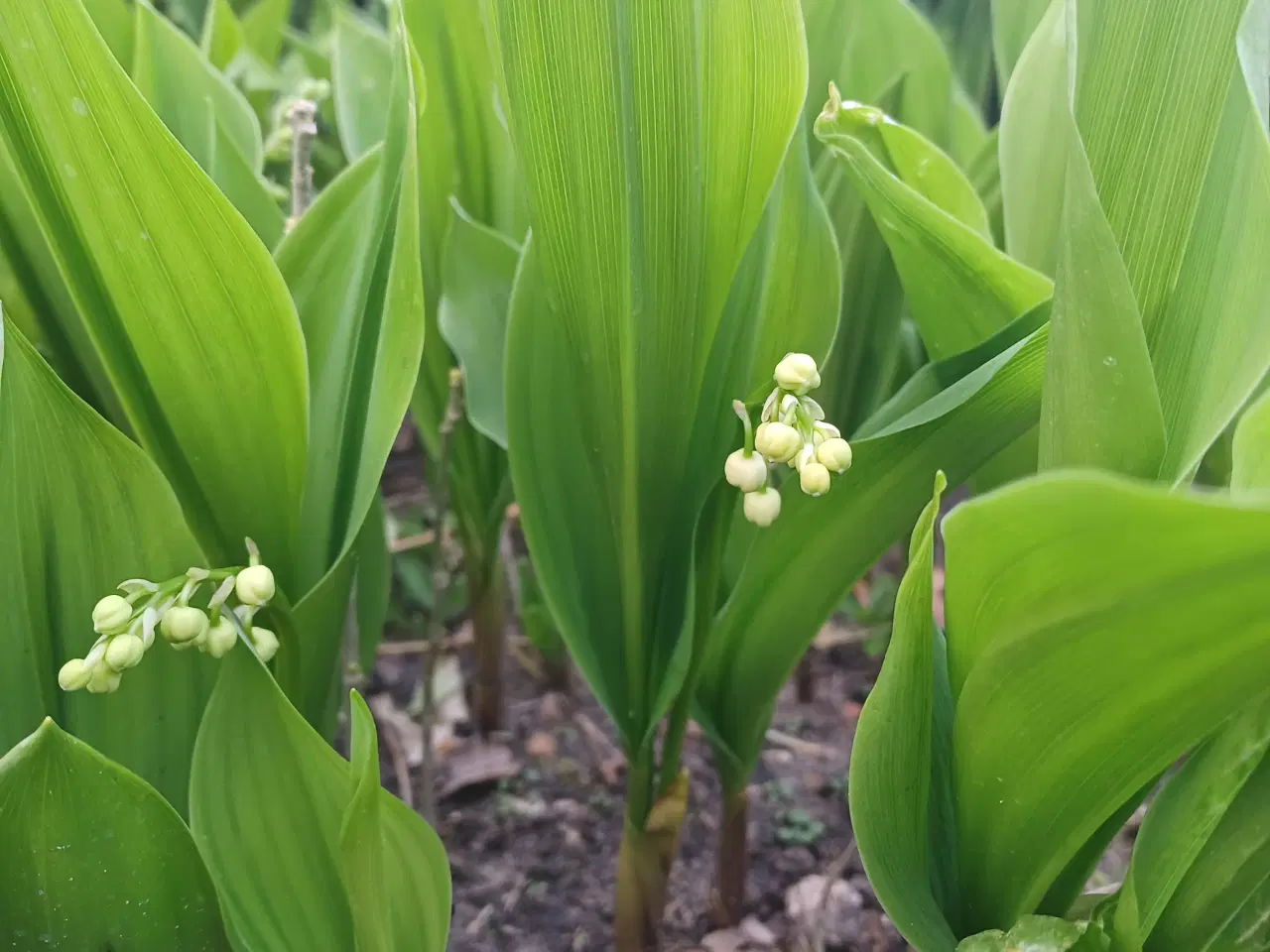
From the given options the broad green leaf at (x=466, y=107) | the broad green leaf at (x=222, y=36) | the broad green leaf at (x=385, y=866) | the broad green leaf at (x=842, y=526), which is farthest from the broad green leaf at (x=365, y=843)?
the broad green leaf at (x=222, y=36)

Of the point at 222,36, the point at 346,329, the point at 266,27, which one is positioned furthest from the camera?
the point at 266,27

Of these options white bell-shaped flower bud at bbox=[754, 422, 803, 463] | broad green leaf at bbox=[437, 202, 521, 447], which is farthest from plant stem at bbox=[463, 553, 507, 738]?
white bell-shaped flower bud at bbox=[754, 422, 803, 463]

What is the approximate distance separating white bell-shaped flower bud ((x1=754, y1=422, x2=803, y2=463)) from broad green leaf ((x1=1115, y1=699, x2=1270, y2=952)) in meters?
0.19

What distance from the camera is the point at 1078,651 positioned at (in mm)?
297

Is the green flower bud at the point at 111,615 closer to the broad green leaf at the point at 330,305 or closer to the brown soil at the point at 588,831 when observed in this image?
the broad green leaf at the point at 330,305

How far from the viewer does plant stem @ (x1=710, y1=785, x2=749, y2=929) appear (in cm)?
62

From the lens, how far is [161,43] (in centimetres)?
58

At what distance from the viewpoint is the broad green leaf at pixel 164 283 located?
384 mm

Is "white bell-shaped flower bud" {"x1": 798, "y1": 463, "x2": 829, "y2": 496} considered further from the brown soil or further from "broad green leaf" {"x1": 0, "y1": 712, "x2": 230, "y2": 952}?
the brown soil

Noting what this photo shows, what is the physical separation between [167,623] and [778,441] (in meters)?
0.26

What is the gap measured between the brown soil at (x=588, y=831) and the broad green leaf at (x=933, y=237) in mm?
466

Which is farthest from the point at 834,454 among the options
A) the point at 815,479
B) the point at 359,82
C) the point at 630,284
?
the point at 359,82

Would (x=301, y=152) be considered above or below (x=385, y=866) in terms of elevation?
above

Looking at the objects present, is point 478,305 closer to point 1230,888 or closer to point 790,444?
point 790,444
